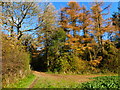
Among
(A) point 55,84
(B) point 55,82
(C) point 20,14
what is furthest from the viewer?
(C) point 20,14

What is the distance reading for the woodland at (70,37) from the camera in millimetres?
14188

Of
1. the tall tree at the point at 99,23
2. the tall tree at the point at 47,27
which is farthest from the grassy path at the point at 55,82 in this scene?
the tall tree at the point at 99,23

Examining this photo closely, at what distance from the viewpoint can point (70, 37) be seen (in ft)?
49.3

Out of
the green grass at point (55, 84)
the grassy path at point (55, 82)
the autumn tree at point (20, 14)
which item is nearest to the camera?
the green grass at point (55, 84)

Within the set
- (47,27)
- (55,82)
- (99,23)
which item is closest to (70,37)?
(47,27)

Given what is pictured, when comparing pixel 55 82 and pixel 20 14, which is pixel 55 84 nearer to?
pixel 55 82

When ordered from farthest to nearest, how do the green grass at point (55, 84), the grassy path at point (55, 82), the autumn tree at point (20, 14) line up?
1. the autumn tree at point (20, 14)
2. the grassy path at point (55, 82)
3. the green grass at point (55, 84)

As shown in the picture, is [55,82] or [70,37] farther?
[70,37]

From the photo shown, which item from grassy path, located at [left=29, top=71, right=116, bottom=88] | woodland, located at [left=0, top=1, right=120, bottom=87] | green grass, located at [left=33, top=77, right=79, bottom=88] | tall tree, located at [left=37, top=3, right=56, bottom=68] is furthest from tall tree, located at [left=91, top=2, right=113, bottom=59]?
green grass, located at [left=33, top=77, right=79, bottom=88]

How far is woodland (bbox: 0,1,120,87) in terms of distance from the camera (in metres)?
14.2

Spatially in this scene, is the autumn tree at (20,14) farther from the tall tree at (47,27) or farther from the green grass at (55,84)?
the green grass at (55,84)

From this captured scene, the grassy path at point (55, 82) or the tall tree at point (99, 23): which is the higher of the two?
the tall tree at point (99, 23)

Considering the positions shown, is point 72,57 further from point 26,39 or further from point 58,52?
point 26,39

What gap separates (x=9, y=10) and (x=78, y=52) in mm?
8748
